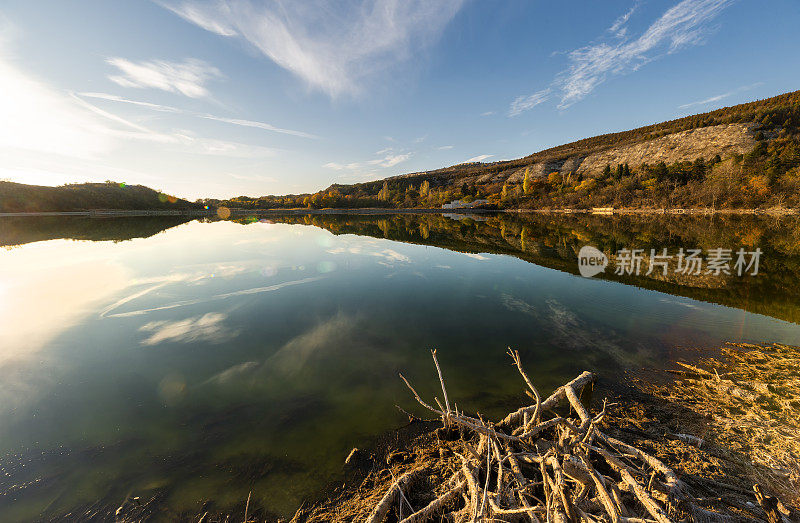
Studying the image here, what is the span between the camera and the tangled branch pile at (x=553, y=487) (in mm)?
2658

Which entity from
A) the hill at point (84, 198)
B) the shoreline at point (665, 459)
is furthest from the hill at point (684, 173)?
the shoreline at point (665, 459)

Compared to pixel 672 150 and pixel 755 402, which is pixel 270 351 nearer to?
pixel 755 402

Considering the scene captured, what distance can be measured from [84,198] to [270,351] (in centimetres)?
14352

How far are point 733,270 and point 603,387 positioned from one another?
58.1 feet

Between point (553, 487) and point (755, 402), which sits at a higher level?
point (553, 487)

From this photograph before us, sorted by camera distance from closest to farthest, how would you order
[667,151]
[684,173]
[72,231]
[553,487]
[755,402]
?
1. [553,487]
2. [755,402]
3. [72,231]
4. [684,173]
5. [667,151]

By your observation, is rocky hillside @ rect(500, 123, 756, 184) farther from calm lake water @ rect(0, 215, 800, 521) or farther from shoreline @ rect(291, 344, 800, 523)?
shoreline @ rect(291, 344, 800, 523)

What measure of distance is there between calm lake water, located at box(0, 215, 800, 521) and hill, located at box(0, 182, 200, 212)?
368 feet

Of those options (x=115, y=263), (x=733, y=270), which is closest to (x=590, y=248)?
(x=733, y=270)

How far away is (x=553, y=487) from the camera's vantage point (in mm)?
2830

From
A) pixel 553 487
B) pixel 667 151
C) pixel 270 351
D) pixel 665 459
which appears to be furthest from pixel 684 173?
pixel 270 351

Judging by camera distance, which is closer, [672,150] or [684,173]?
[684,173]

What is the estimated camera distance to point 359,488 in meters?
4.13

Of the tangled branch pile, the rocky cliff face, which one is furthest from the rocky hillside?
the tangled branch pile
